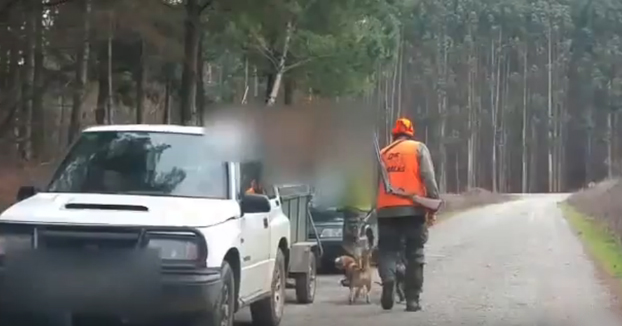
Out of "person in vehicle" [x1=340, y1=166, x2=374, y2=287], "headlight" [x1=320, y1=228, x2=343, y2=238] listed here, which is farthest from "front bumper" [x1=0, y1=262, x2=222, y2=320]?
"headlight" [x1=320, y1=228, x2=343, y2=238]

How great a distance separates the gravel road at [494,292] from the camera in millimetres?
12719

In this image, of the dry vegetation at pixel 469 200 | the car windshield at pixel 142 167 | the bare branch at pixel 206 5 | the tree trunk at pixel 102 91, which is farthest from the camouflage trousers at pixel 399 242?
the dry vegetation at pixel 469 200

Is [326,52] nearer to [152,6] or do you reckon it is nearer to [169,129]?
[152,6]

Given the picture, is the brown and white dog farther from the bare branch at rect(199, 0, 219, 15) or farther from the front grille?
the bare branch at rect(199, 0, 219, 15)

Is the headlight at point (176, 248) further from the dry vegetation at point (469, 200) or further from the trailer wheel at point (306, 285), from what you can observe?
the dry vegetation at point (469, 200)

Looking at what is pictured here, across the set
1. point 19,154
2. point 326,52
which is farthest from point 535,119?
point 19,154

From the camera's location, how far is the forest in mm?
21375

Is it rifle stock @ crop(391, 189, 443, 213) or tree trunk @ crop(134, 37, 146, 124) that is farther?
tree trunk @ crop(134, 37, 146, 124)

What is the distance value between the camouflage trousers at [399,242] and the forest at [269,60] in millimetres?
1337

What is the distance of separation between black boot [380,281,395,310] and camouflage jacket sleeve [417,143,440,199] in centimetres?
115

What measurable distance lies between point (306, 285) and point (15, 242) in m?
5.61

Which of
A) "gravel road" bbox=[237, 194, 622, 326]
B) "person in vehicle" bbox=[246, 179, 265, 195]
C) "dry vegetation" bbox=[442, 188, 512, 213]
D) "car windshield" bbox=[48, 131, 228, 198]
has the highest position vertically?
"car windshield" bbox=[48, 131, 228, 198]

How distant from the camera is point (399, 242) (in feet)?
42.4

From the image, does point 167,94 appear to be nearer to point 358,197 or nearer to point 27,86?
point 27,86
